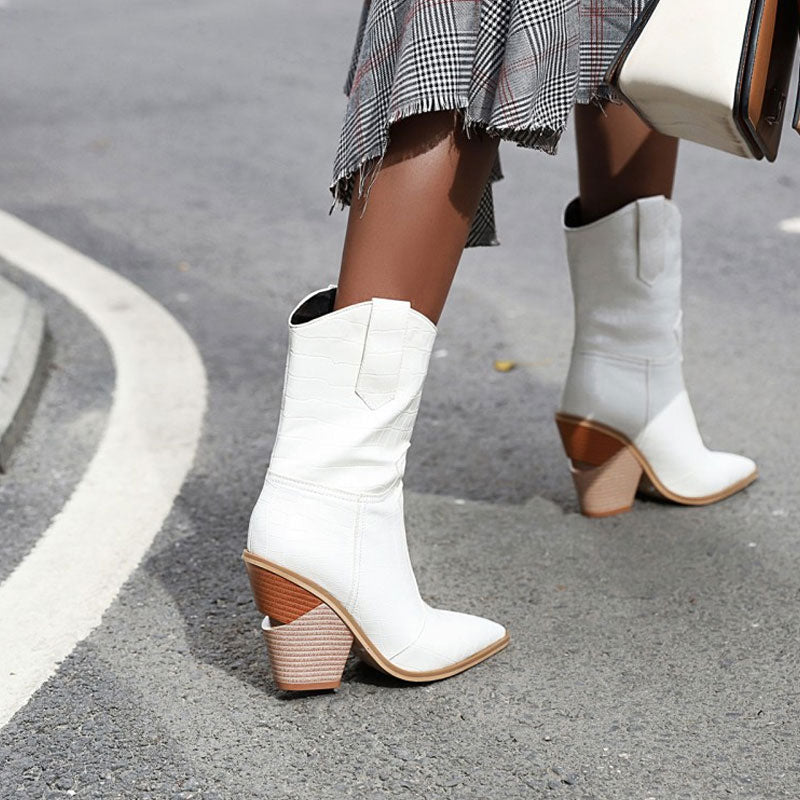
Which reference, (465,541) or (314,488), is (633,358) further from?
(314,488)

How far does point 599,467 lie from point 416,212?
35.1 inches

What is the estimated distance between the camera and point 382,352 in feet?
5.57

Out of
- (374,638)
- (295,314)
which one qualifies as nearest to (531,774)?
(374,638)

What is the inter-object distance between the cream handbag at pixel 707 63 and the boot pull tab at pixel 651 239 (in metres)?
0.56

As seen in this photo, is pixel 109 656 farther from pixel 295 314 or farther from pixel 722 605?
pixel 722 605

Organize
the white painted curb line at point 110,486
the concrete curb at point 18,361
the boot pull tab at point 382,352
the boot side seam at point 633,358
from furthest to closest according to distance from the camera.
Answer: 1. the concrete curb at point 18,361
2. the boot side seam at point 633,358
3. the white painted curb line at point 110,486
4. the boot pull tab at point 382,352

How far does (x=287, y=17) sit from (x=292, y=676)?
6514mm

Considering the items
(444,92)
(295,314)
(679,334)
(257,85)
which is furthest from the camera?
(257,85)

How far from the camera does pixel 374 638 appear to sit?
5.90 feet

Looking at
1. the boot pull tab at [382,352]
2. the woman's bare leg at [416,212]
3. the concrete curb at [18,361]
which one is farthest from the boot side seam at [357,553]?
the concrete curb at [18,361]

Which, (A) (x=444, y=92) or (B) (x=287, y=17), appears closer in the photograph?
(A) (x=444, y=92)

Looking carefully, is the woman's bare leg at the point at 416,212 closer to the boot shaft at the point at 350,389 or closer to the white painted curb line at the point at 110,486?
the boot shaft at the point at 350,389

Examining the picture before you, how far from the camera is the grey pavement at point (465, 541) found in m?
1.70

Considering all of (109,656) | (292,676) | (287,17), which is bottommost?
(287,17)
